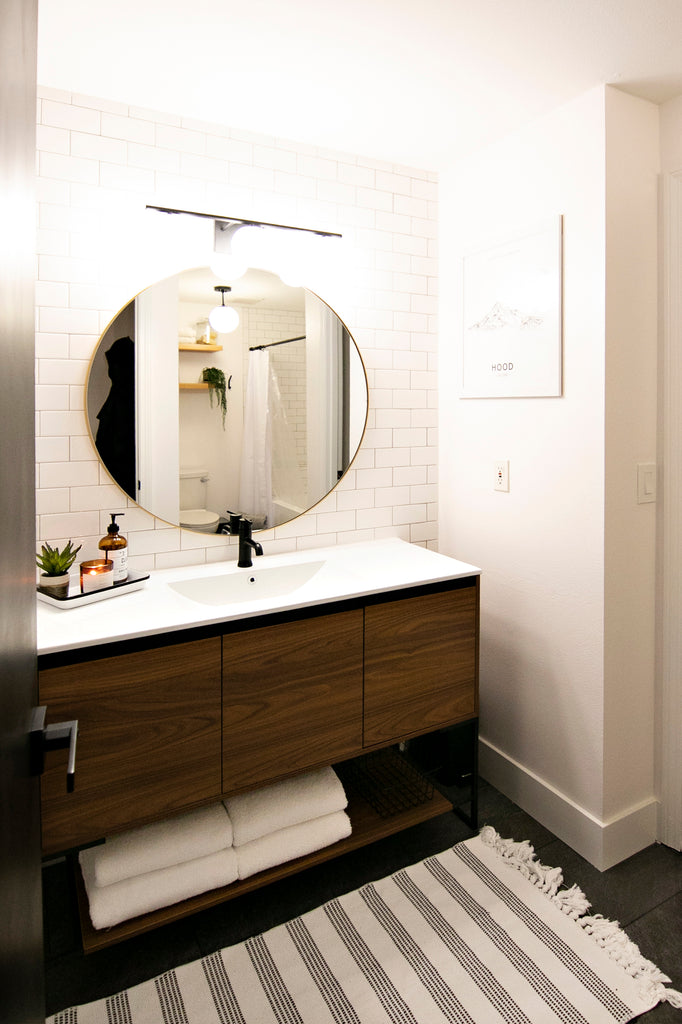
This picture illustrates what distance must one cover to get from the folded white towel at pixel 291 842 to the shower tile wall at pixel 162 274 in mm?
897

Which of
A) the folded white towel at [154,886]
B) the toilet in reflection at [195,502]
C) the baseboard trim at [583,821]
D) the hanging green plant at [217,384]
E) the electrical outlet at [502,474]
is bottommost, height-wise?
the baseboard trim at [583,821]

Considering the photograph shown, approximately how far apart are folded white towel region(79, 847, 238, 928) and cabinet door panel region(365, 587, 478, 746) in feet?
1.71

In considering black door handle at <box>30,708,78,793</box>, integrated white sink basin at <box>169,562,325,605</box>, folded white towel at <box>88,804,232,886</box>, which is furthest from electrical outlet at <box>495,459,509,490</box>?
black door handle at <box>30,708,78,793</box>

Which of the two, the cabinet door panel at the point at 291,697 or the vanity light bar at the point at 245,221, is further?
the vanity light bar at the point at 245,221

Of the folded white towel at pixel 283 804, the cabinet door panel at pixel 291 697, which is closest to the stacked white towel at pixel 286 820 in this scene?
the folded white towel at pixel 283 804

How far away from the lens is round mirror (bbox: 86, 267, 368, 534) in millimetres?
2020

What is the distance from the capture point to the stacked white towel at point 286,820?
1764 millimetres

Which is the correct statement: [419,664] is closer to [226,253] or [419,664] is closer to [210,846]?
[210,846]

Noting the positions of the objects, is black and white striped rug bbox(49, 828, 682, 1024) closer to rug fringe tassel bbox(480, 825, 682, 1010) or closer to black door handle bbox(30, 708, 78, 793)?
rug fringe tassel bbox(480, 825, 682, 1010)

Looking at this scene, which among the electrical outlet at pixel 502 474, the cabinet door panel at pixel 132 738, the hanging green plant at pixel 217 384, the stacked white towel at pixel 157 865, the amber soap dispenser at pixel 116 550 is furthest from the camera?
the electrical outlet at pixel 502 474

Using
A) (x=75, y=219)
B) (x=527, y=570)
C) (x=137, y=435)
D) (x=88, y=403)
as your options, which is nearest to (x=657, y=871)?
(x=527, y=570)

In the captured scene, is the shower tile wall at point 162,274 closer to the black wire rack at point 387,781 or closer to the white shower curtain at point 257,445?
the white shower curtain at point 257,445

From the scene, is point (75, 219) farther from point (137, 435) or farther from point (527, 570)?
point (527, 570)

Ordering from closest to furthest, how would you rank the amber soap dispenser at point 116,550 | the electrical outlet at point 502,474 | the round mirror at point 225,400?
the amber soap dispenser at point 116,550, the round mirror at point 225,400, the electrical outlet at point 502,474
